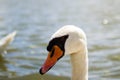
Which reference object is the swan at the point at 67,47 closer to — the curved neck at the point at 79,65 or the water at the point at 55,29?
the curved neck at the point at 79,65

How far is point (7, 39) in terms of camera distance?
970 cm

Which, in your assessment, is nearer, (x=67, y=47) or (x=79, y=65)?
(x=67, y=47)

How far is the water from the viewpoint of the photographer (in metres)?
8.80

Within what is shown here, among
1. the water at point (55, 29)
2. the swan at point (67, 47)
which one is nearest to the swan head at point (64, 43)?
the swan at point (67, 47)

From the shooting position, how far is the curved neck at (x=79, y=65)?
4.77m

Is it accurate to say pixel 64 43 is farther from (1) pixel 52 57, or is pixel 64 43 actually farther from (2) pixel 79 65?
(2) pixel 79 65

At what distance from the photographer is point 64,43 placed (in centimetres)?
462

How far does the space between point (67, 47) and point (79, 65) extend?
319 mm

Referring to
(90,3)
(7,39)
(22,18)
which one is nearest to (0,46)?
(7,39)

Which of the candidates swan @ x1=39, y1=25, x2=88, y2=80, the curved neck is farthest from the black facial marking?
the curved neck

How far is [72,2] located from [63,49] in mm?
12049

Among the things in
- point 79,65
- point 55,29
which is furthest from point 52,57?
point 55,29

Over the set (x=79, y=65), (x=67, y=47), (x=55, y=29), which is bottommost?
(x=79, y=65)

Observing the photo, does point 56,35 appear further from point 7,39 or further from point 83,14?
point 83,14
